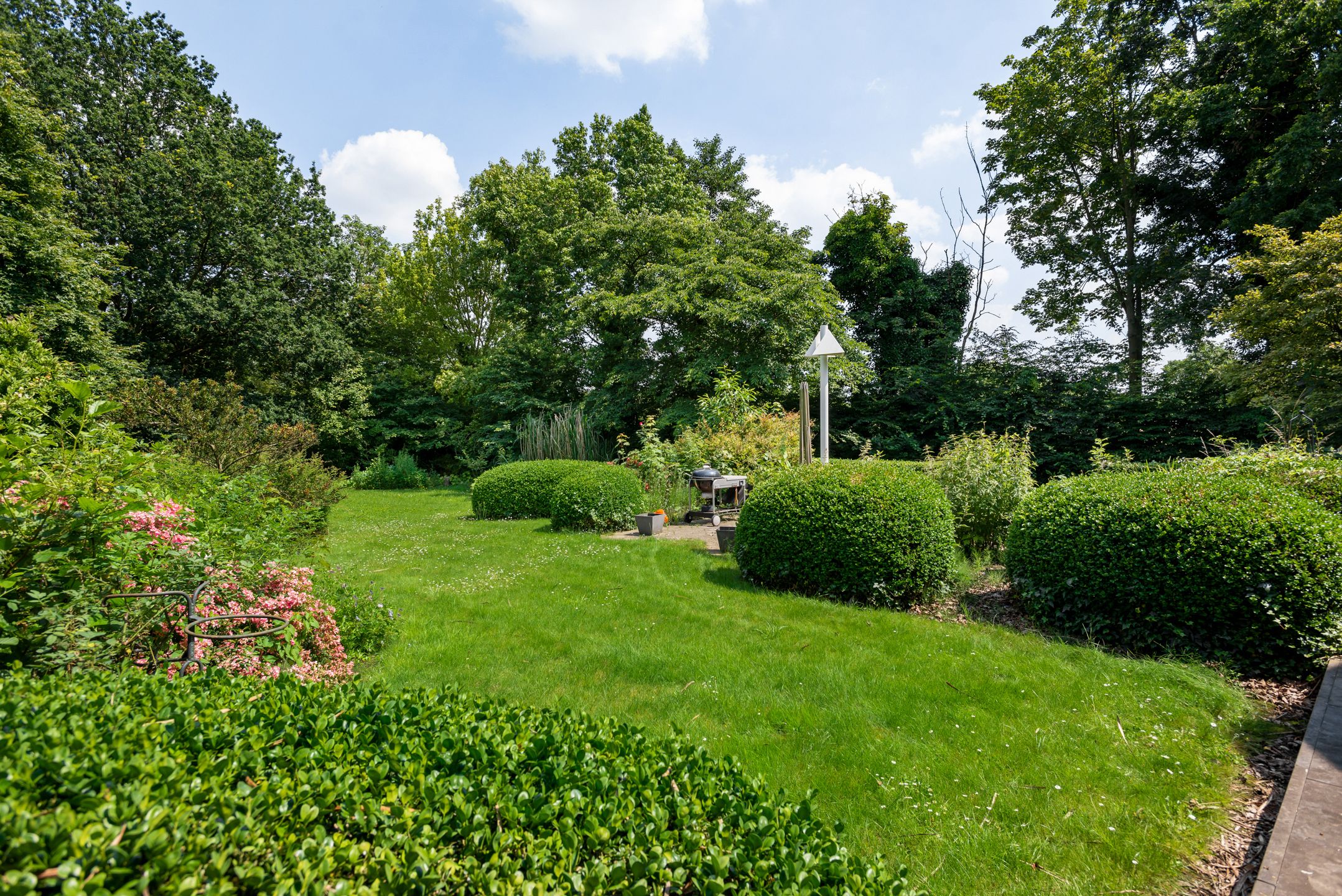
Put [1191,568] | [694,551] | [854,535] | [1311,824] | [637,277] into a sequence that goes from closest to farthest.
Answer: [1311,824] → [1191,568] → [854,535] → [694,551] → [637,277]

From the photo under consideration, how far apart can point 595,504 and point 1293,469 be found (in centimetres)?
732

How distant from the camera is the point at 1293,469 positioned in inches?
171

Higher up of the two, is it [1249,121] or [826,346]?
[1249,121]

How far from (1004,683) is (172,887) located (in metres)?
3.69

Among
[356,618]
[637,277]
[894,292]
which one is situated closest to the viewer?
[356,618]

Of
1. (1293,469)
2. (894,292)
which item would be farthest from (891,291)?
(1293,469)

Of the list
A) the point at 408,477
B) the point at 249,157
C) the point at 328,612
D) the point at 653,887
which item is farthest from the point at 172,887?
the point at 249,157

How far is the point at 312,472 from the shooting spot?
6.85 m

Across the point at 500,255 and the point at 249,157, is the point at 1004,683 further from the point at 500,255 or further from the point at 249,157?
the point at 249,157

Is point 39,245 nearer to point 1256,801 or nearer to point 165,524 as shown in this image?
point 165,524

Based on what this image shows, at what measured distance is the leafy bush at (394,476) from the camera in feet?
54.0


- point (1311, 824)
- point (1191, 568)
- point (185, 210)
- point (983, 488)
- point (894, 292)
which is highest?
point (185, 210)

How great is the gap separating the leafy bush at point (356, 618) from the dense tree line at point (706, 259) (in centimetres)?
921

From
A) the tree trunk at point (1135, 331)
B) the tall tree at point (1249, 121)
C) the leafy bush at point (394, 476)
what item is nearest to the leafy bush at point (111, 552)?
the leafy bush at point (394, 476)
